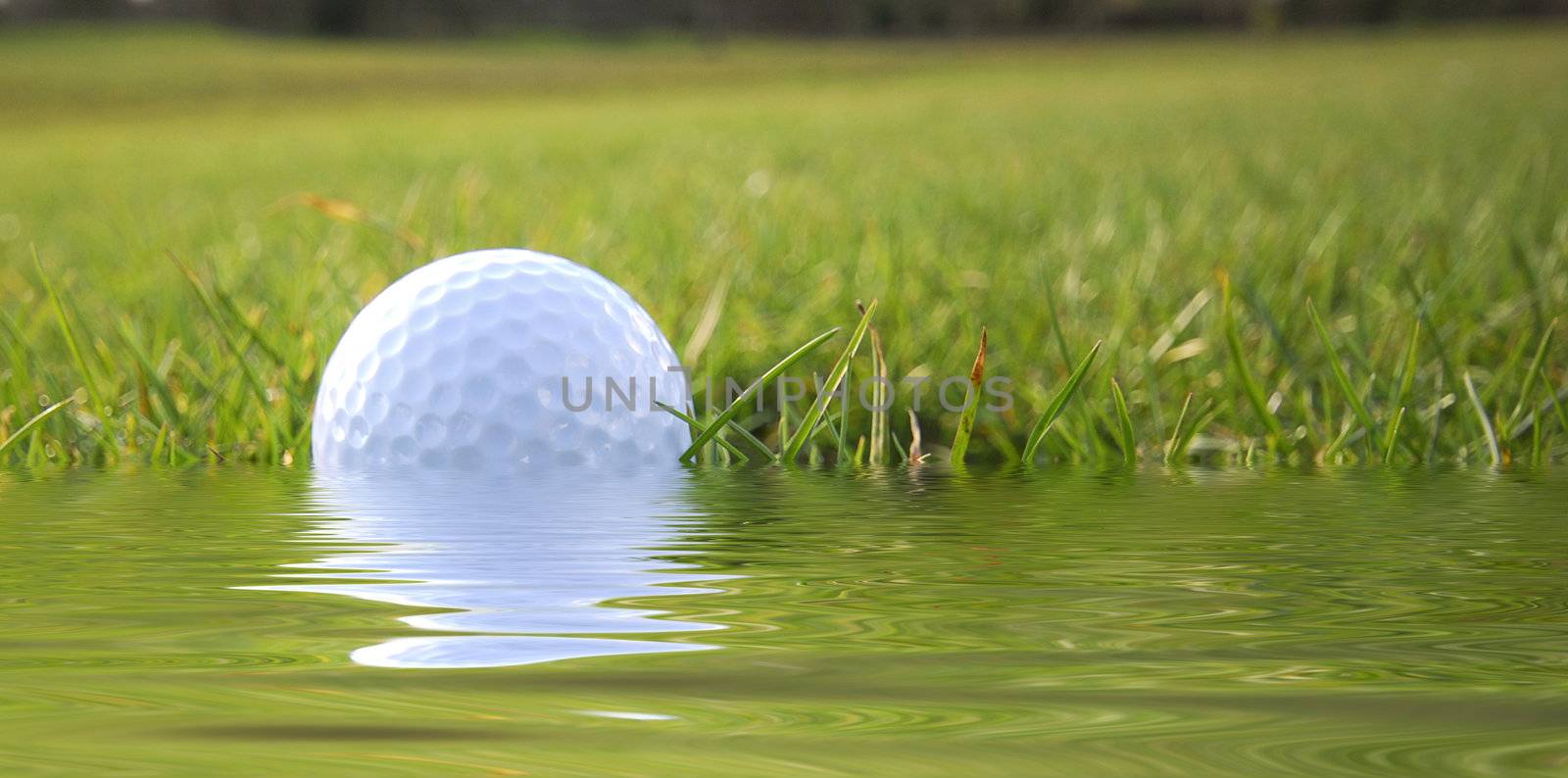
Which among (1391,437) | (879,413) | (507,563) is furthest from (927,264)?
(507,563)

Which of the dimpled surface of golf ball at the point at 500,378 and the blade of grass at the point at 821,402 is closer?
the blade of grass at the point at 821,402

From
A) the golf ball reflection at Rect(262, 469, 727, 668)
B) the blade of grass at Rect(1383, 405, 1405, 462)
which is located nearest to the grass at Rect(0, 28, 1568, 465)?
the blade of grass at Rect(1383, 405, 1405, 462)

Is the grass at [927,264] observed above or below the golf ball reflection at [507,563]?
above

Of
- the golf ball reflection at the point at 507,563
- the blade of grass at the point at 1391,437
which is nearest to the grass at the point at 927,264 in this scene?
the blade of grass at the point at 1391,437

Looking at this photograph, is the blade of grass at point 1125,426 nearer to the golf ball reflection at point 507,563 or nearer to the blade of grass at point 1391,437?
the blade of grass at point 1391,437

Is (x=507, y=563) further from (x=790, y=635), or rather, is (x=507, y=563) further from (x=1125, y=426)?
(x=1125, y=426)

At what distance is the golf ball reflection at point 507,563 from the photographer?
0.59 metres

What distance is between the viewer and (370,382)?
1656 millimetres

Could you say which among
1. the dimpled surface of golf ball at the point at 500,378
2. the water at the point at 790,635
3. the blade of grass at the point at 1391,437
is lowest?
the water at the point at 790,635

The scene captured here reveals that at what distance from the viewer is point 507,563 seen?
781mm

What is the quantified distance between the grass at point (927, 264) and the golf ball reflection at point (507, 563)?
31cm

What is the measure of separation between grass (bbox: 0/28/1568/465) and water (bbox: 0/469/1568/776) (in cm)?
38

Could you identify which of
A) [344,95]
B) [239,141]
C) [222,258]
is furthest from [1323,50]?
[222,258]

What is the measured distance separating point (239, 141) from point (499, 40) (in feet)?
95.4
